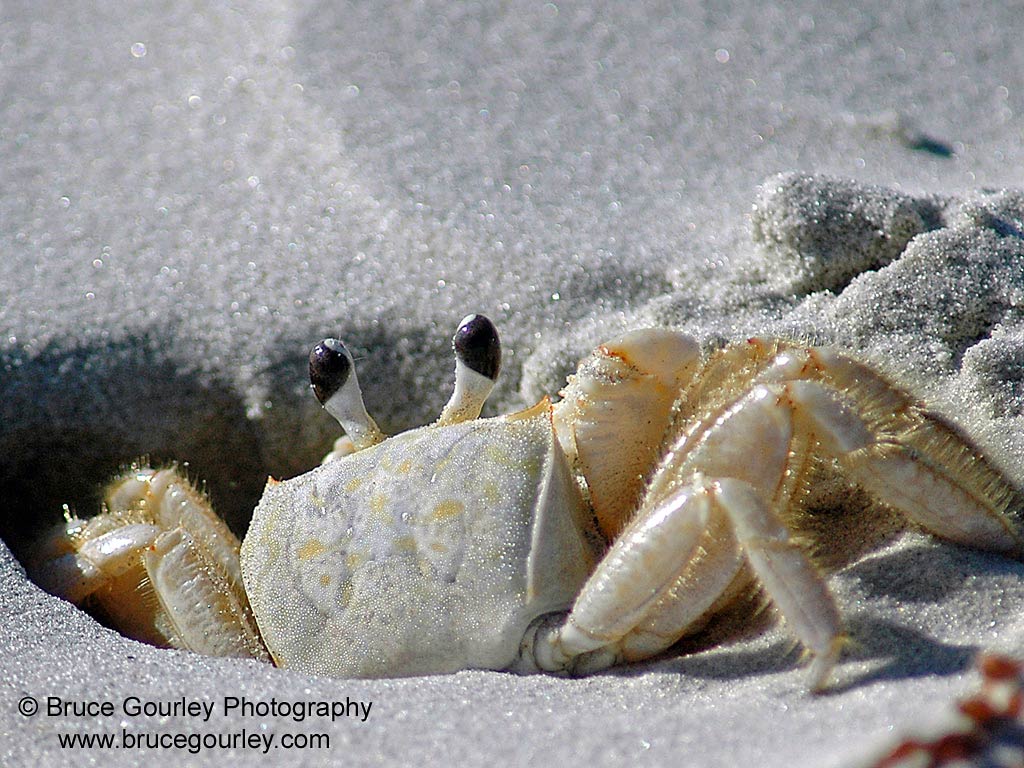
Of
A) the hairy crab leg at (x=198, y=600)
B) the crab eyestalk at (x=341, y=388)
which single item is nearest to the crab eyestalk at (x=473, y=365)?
the crab eyestalk at (x=341, y=388)

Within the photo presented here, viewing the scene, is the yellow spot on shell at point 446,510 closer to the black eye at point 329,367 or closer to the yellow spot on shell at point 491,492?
the yellow spot on shell at point 491,492

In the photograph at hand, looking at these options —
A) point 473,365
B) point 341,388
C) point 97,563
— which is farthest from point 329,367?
point 97,563

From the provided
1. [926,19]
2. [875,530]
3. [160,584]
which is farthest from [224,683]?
[926,19]

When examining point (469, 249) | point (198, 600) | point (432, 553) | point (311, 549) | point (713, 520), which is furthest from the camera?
point (469, 249)

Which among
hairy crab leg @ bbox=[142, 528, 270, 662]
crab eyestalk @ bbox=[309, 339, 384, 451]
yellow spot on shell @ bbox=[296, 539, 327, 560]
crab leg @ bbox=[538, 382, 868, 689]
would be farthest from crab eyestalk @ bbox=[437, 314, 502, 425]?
hairy crab leg @ bbox=[142, 528, 270, 662]

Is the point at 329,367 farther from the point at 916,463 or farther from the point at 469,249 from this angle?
the point at 916,463
